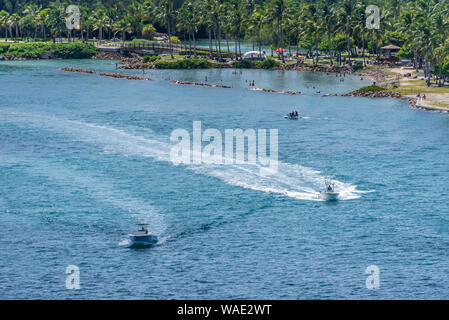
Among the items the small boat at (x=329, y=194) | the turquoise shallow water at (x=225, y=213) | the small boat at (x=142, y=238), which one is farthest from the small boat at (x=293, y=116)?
the small boat at (x=142, y=238)

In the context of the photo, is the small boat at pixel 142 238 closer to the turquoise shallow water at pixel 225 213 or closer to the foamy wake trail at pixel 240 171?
the turquoise shallow water at pixel 225 213

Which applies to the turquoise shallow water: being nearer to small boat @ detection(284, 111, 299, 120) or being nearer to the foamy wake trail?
the foamy wake trail

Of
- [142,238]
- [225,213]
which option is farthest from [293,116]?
[142,238]

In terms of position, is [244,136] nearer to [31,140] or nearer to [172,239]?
[31,140]

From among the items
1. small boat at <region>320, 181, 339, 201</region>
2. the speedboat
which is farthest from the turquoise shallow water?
the speedboat

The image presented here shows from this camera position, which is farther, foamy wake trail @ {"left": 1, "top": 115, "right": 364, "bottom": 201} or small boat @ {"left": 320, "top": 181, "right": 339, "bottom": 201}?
foamy wake trail @ {"left": 1, "top": 115, "right": 364, "bottom": 201}
